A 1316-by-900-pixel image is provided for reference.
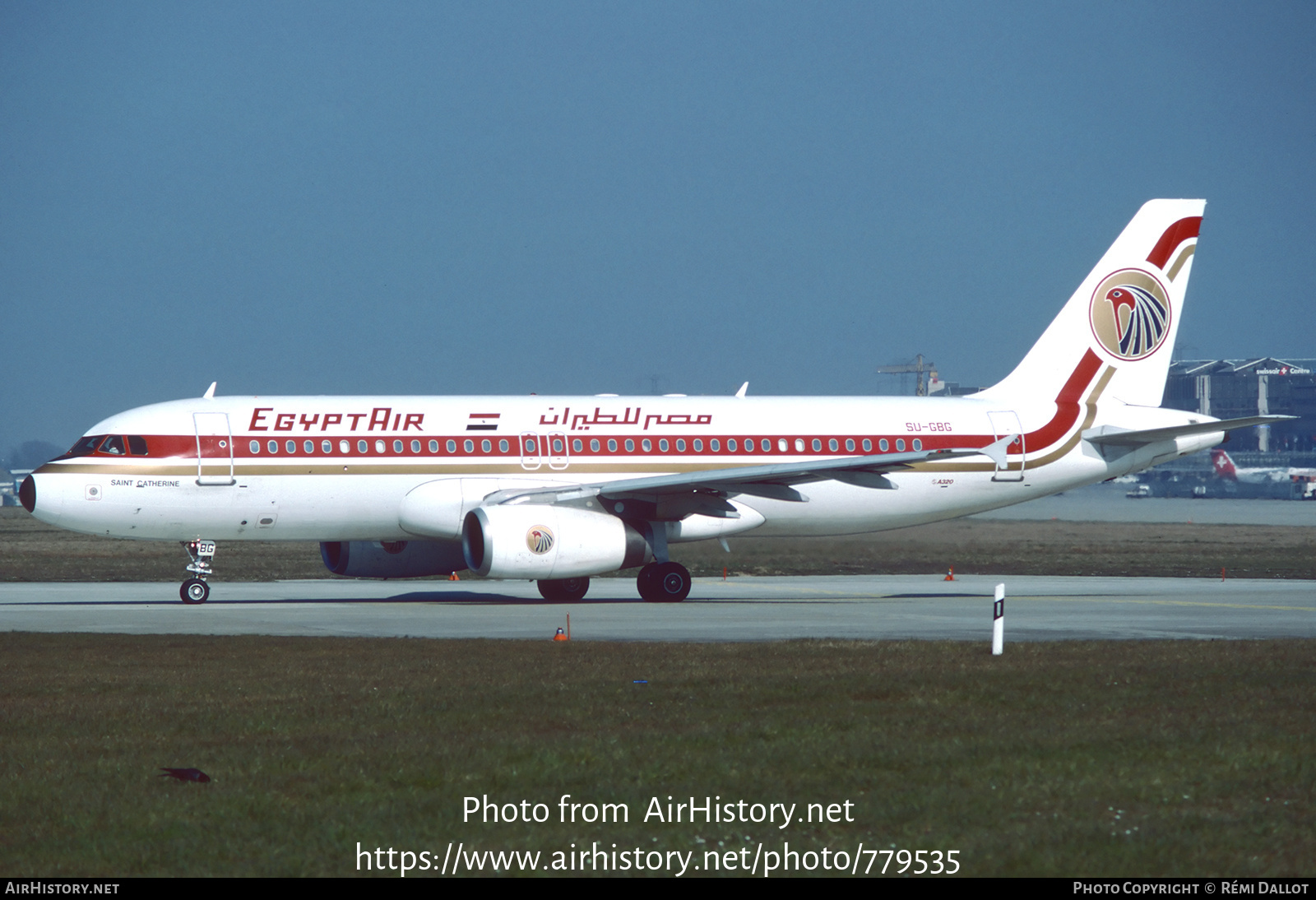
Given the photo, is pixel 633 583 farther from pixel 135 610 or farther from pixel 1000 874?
pixel 1000 874

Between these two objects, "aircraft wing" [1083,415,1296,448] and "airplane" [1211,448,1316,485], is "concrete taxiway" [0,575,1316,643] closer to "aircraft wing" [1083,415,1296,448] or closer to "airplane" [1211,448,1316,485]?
"aircraft wing" [1083,415,1296,448]

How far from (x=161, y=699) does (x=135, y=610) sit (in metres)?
12.7

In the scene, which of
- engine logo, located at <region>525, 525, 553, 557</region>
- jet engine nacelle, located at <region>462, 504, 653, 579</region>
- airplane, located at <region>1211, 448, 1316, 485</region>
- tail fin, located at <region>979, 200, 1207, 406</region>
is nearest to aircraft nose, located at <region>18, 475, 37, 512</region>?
jet engine nacelle, located at <region>462, 504, 653, 579</region>

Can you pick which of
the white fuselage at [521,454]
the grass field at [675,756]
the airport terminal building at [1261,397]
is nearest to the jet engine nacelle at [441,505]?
the white fuselage at [521,454]

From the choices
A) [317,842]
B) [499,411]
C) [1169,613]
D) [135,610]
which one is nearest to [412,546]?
[499,411]

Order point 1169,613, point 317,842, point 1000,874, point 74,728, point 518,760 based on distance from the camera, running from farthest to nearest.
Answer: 1. point 1169,613
2. point 74,728
3. point 518,760
4. point 317,842
5. point 1000,874

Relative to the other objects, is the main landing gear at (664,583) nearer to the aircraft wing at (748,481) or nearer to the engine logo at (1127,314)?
the aircraft wing at (748,481)

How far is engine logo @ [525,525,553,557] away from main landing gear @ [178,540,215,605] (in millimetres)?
6078

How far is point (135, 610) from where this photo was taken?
82.5 feet

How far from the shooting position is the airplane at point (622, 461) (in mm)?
26078

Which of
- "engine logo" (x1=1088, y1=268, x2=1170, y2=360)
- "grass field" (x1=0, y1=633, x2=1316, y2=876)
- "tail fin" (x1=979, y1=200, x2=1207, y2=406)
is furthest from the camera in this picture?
"engine logo" (x1=1088, y1=268, x2=1170, y2=360)

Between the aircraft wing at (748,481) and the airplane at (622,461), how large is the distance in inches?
2.0

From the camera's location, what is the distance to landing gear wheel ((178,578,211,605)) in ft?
87.4

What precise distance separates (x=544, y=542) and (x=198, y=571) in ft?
22.6
